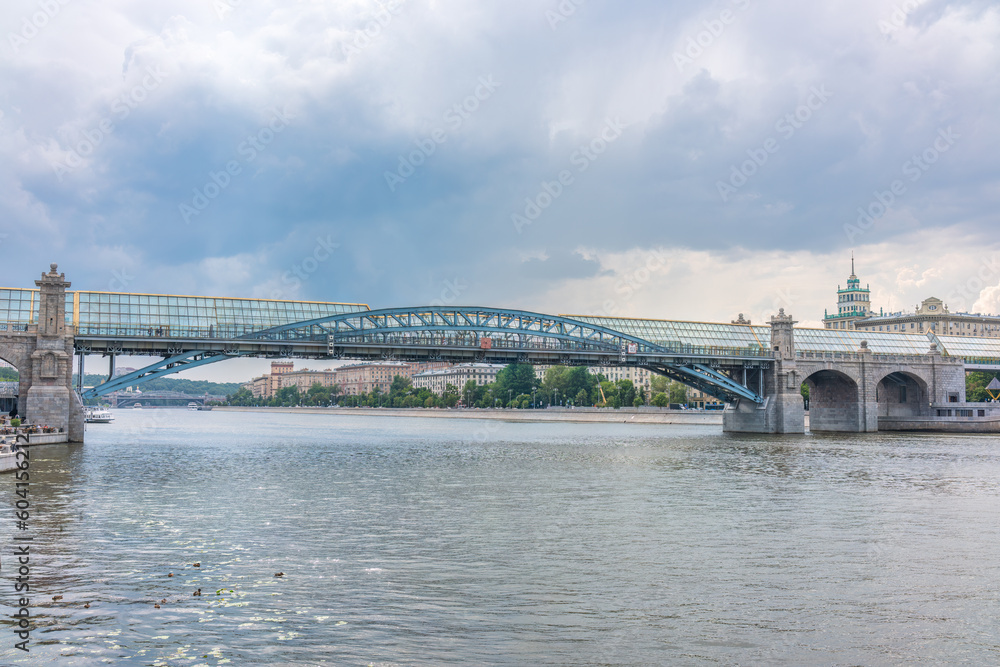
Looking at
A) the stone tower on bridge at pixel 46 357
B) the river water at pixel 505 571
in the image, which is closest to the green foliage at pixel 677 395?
the stone tower on bridge at pixel 46 357

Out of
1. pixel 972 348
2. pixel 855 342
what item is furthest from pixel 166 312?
pixel 972 348

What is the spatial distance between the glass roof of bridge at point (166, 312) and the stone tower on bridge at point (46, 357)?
121 inches

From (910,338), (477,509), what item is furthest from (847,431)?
(477,509)

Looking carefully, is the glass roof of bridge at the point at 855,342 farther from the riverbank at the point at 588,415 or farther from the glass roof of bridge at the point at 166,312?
the glass roof of bridge at the point at 166,312

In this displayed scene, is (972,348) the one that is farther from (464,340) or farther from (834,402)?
(464,340)

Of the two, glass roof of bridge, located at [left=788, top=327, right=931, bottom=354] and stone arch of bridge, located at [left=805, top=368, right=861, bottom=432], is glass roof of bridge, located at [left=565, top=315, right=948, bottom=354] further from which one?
stone arch of bridge, located at [left=805, top=368, right=861, bottom=432]

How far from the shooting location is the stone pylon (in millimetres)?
59062

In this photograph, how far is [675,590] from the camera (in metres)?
18.4

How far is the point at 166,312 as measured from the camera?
229 ft

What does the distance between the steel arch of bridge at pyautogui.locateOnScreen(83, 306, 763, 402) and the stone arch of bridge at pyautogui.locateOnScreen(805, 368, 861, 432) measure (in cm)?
1156

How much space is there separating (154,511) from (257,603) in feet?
44.1

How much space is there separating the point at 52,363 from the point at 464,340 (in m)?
32.2

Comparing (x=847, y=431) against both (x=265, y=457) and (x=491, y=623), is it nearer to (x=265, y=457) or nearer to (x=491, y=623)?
(x=265, y=457)

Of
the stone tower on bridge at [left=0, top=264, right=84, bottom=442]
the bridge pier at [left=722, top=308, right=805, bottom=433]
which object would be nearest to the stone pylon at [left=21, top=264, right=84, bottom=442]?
the stone tower on bridge at [left=0, top=264, right=84, bottom=442]
